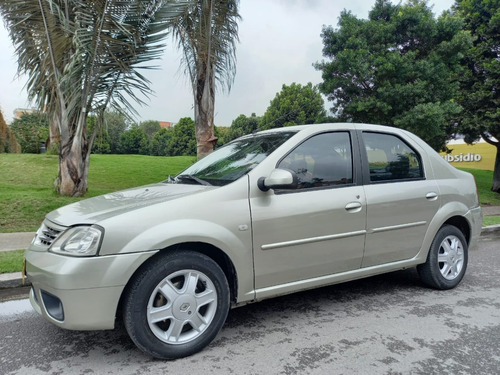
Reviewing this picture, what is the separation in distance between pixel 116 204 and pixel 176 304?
2.88 feet

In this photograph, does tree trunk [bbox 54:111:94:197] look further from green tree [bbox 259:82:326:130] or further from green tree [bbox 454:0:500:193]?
green tree [bbox 259:82:326:130]

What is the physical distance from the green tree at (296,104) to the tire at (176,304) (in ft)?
126

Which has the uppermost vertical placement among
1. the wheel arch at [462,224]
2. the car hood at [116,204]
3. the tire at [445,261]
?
the car hood at [116,204]

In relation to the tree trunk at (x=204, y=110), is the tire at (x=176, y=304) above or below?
below

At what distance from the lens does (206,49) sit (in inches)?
308

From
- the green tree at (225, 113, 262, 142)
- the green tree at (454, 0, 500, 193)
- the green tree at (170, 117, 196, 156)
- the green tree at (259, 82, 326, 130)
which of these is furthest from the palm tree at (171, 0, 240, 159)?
the green tree at (225, 113, 262, 142)

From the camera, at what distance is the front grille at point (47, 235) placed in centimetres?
268

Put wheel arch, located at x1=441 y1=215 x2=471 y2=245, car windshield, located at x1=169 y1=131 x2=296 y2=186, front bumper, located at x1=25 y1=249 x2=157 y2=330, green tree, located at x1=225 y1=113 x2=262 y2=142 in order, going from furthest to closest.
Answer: green tree, located at x1=225 y1=113 x2=262 y2=142 < wheel arch, located at x1=441 y1=215 x2=471 y2=245 < car windshield, located at x1=169 y1=131 x2=296 y2=186 < front bumper, located at x1=25 y1=249 x2=157 y2=330

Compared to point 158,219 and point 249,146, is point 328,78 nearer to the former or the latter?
point 249,146

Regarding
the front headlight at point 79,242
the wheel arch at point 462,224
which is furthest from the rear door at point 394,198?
the front headlight at point 79,242

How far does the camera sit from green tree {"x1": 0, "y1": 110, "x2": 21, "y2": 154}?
19.4m

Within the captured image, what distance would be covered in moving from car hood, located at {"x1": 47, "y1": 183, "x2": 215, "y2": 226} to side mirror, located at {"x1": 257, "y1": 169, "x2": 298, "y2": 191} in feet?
1.32

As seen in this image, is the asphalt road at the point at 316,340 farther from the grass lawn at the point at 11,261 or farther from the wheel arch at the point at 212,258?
the grass lawn at the point at 11,261

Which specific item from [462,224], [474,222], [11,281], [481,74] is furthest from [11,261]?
[481,74]
